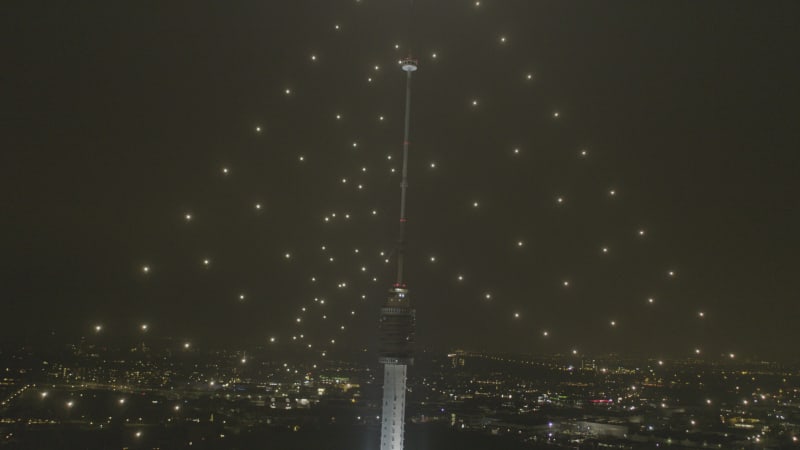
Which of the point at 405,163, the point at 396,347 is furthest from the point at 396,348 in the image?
the point at 405,163

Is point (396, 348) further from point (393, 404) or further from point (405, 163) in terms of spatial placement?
point (405, 163)

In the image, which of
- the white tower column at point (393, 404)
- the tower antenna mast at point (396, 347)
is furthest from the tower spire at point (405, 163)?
the white tower column at point (393, 404)

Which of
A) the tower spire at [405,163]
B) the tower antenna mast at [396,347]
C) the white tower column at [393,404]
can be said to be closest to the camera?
the tower spire at [405,163]

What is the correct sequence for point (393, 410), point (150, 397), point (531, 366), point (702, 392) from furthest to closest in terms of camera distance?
point (531, 366) → point (702, 392) → point (150, 397) → point (393, 410)

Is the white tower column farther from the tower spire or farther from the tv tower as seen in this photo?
the tower spire

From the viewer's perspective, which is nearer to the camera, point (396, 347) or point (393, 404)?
point (396, 347)

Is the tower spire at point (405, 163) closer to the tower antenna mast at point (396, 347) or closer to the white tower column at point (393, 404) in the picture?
the tower antenna mast at point (396, 347)

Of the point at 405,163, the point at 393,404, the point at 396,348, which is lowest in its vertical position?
the point at 393,404

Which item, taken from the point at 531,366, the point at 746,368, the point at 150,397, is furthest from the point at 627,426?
the point at 531,366

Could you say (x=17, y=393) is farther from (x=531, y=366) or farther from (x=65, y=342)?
(x=531, y=366)

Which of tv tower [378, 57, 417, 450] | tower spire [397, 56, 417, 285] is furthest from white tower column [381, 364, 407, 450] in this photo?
tower spire [397, 56, 417, 285]

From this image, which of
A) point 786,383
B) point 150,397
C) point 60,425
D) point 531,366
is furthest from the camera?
point 531,366
